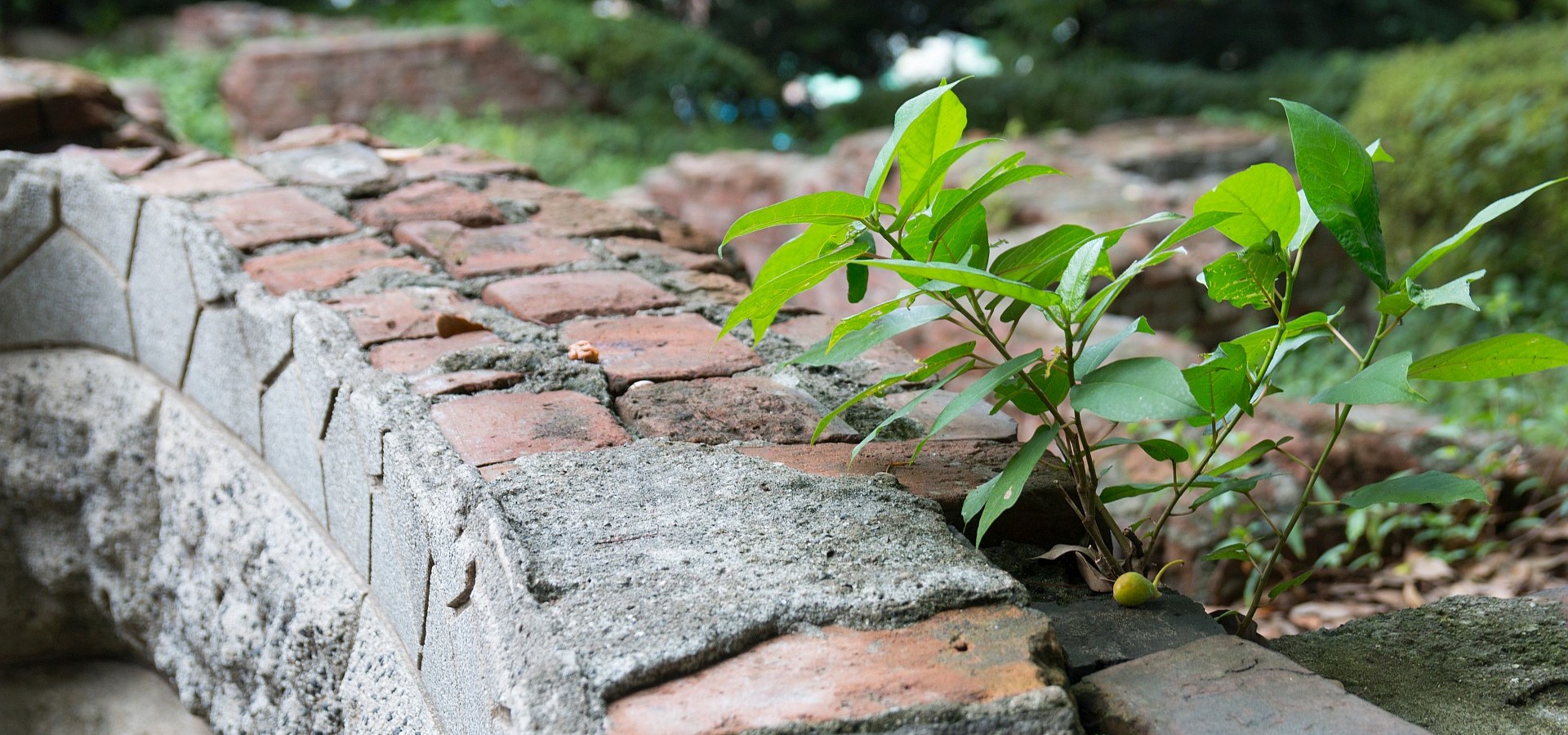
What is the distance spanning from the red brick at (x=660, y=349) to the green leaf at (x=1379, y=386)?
27.2 inches

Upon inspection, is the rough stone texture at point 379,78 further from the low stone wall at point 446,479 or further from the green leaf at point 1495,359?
the green leaf at point 1495,359

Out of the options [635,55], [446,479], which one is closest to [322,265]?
[446,479]

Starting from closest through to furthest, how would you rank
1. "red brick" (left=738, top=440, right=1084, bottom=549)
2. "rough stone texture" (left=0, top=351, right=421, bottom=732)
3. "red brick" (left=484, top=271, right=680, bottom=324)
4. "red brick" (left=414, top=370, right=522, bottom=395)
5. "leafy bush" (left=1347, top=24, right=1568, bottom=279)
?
"red brick" (left=738, top=440, right=1084, bottom=549)
"red brick" (left=414, top=370, right=522, bottom=395)
"rough stone texture" (left=0, top=351, right=421, bottom=732)
"red brick" (left=484, top=271, right=680, bottom=324)
"leafy bush" (left=1347, top=24, right=1568, bottom=279)

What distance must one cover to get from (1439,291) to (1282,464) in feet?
5.51

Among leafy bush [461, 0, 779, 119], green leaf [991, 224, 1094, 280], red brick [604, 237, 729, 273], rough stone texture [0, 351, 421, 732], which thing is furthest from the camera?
leafy bush [461, 0, 779, 119]

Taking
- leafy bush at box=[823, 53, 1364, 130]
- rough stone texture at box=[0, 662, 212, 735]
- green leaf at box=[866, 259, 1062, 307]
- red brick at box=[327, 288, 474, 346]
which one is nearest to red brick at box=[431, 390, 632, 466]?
red brick at box=[327, 288, 474, 346]

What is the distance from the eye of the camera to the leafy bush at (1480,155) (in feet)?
14.9

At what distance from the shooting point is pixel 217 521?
167cm

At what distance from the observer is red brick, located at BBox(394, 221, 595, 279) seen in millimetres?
1712

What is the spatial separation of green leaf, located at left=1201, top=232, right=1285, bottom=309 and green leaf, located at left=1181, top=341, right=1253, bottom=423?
5 centimetres

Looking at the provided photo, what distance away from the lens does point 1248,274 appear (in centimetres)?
95

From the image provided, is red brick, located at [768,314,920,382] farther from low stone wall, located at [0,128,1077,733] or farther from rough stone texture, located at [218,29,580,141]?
rough stone texture, located at [218,29,580,141]

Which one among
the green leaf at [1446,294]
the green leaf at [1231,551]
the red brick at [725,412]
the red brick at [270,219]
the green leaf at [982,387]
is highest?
the green leaf at [1446,294]

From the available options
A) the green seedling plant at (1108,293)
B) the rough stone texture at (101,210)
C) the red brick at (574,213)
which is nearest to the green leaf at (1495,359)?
the green seedling plant at (1108,293)
